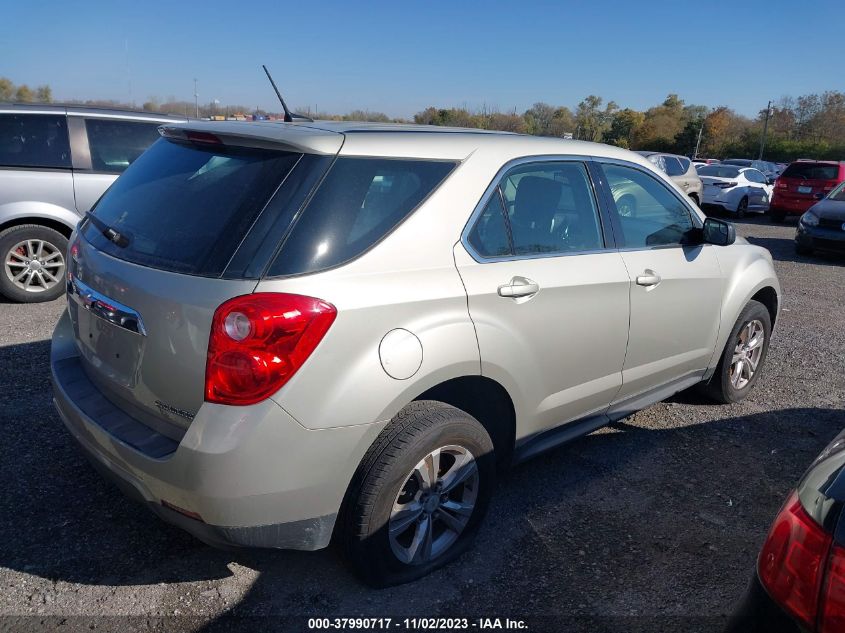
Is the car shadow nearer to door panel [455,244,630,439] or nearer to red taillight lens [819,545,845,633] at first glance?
door panel [455,244,630,439]

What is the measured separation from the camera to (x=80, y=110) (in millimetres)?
6859

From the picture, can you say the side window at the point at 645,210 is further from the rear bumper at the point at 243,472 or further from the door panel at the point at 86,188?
the door panel at the point at 86,188

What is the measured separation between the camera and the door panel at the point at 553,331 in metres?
2.80

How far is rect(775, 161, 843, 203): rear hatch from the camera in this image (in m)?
17.2

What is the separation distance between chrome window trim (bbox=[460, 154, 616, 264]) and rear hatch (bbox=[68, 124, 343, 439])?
65 cm

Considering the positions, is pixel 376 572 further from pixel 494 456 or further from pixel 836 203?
pixel 836 203

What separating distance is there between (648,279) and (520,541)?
1500mm

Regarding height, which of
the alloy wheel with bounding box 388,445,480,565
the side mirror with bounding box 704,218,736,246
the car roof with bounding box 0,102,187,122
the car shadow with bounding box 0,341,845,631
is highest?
the car roof with bounding box 0,102,187,122

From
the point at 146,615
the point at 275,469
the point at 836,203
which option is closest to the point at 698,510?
the point at 275,469

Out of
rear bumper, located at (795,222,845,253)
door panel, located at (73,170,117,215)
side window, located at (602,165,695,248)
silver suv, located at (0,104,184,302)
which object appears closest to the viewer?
side window, located at (602,165,695,248)

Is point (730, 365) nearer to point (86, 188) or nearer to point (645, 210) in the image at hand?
point (645, 210)

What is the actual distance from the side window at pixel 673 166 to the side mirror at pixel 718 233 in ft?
42.1

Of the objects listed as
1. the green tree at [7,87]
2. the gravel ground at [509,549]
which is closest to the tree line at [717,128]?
the green tree at [7,87]

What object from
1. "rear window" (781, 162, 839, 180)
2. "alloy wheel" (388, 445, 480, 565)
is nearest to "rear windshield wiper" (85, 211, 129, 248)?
"alloy wheel" (388, 445, 480, 565)
